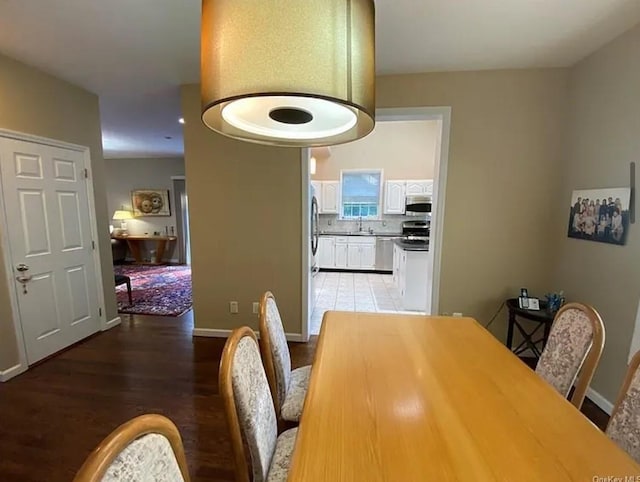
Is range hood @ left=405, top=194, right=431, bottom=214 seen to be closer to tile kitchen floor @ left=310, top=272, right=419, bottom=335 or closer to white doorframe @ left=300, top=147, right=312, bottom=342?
tile kitchen floor @ left=310, top=272, right=419, bottom=335

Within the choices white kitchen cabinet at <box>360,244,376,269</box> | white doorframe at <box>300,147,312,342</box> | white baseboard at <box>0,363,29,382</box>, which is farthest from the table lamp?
white doorframe at <box>300,147,312,342</box>

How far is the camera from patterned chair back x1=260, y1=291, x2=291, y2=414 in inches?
58.1

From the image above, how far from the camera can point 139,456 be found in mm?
621

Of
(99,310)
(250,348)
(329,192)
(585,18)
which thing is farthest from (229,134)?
(329,192)

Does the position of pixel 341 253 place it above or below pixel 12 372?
above

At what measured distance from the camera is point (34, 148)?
8.86 feet

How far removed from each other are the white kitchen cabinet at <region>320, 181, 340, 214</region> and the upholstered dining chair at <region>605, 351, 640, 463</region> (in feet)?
20.4

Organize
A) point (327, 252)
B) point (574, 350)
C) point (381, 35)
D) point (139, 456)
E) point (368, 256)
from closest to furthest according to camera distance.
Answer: point (139, 456) < point (574, 350) < point (381, 35) < point (368, 256) < point (327, 252)

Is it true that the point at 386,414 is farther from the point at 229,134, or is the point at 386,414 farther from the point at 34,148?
the point at 34,148

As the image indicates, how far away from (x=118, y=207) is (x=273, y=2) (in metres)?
8.26

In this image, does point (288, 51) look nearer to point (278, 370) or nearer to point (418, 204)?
point (278, 370)

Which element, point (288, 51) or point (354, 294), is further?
point (354, 294)

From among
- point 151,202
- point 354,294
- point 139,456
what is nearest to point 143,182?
point 151,202

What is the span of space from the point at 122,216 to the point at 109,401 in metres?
6.12
